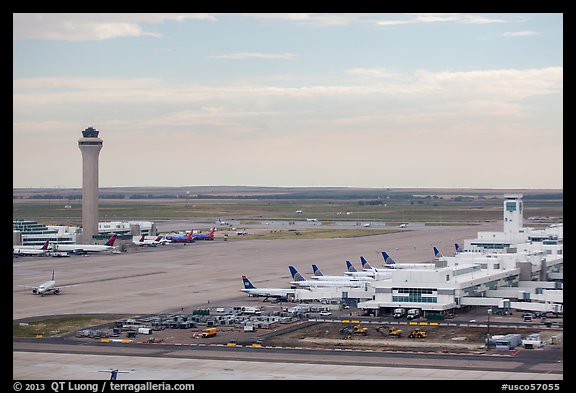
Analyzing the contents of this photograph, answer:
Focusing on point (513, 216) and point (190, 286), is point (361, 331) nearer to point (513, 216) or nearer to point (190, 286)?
Result: point (190, 286)

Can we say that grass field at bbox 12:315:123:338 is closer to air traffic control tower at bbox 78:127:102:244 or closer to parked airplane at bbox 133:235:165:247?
parked airplane at bbox 133:235:165:247

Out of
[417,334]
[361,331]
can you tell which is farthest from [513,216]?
[417,334]

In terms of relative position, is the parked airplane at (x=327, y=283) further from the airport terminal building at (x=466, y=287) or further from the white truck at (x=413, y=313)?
the white truck at (x=413, y=313)

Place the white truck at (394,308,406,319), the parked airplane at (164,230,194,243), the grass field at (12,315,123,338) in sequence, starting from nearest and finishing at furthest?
the grass field at (12,315,123,338)
the white truck at (394,308,406,319)
the parked airplane at (164,230,194,243)

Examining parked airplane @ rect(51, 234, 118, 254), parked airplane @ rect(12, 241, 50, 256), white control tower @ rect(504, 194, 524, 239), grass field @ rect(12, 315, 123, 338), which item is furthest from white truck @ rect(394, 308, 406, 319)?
parked airplane @ rect(12, 241, 50, 256)

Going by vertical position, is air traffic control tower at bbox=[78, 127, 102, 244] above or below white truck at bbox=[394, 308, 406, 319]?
above

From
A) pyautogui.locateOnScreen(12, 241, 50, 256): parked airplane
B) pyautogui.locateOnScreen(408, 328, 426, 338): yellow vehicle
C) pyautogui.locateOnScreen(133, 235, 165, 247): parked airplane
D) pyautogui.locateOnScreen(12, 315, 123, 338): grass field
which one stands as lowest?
pyautogui.locateOnScreen(408, 328, 426, 338): yellow vehicle
